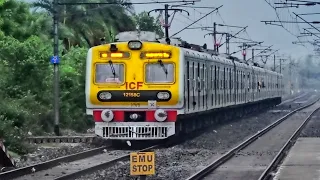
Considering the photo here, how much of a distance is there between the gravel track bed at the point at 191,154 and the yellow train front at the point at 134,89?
0.97 metres

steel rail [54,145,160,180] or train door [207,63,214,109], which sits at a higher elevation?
train door [207,63,214,109]

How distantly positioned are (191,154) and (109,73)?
317cm

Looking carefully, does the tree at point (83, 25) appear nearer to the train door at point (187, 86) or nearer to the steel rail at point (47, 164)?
the train door at point (187, 86)

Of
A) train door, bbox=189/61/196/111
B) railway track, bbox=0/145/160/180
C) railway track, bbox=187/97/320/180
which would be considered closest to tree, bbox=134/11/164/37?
railway track, bbox=187/97/320/180

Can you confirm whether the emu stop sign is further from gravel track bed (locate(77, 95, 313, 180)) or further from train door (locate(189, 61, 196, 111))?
train door (locate(189, 61, 196, 111))

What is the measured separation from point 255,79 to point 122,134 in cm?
2526

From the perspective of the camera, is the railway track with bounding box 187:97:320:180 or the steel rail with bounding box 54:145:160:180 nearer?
the steel rail with bounding box 54:145:160:180

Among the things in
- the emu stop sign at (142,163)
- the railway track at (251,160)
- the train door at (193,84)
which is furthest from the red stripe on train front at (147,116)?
the emu stop sign at (142,163)

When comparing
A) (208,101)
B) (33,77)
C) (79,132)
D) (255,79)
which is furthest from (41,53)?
(255,79)

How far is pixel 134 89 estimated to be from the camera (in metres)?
20.8

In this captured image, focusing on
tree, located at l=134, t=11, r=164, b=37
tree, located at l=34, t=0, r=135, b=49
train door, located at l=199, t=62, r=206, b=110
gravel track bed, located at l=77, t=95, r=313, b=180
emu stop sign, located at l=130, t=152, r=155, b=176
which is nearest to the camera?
emu stop sign, located at l=130, t=152, r=155, b=176

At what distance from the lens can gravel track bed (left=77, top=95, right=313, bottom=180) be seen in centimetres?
1573

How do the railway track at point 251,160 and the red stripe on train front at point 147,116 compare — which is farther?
the red stripe on train front at point 147,116

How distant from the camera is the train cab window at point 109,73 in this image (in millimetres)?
21000
